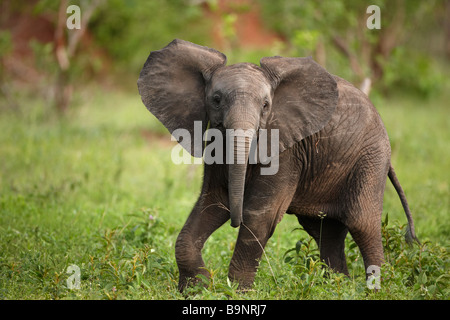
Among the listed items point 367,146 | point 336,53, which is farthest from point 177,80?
point 336,53

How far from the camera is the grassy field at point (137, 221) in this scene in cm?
445

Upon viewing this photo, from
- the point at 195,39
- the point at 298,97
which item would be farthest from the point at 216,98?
the point at 195,39

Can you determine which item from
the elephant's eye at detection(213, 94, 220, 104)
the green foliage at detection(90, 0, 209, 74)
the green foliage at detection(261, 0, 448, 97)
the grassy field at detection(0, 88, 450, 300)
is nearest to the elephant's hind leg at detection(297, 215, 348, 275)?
the grassy field at detection(0, 88, 450, 300)

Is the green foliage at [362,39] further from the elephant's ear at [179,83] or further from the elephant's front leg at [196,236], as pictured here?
the elephant's front leg at [196,236]

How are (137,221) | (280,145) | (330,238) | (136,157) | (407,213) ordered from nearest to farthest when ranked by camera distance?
(280,145), (407,213), (330,238), (137,221), (136,157)

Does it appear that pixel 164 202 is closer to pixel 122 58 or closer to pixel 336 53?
pixel 336 53

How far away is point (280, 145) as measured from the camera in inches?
174

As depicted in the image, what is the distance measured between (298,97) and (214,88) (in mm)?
669

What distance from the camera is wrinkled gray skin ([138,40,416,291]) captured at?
175 inches

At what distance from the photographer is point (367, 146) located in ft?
15.6

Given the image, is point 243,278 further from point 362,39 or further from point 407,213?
point 362,39

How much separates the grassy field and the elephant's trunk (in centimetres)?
58
